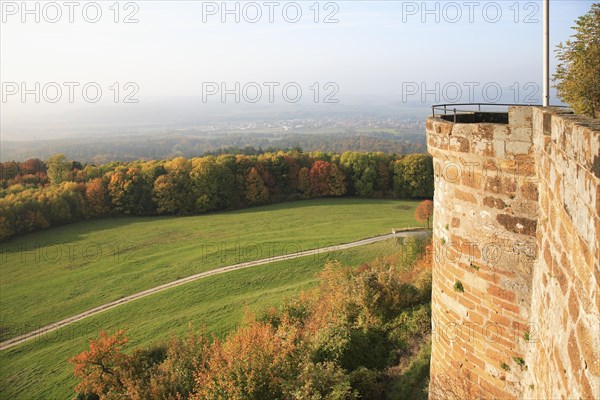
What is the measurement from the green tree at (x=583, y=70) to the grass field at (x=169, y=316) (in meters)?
20.4

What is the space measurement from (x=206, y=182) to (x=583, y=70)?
5036 cm

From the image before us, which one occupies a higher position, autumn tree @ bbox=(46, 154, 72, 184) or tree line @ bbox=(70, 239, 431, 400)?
autumn tree @ bbox=(46, 154, 72, 184)

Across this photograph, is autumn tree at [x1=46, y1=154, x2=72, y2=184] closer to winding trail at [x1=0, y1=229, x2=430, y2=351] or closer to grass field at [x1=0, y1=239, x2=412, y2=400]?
winding trail at [x1=0, y1=229, x2=430, y2=351]

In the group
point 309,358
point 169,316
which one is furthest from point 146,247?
point 309,358

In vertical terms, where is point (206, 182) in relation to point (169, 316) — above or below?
above

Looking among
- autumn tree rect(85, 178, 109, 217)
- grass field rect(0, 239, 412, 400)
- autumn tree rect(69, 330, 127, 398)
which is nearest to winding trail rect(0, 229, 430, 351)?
grass field rect(0, 239, 412, 400)

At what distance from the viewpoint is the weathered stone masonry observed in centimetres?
333

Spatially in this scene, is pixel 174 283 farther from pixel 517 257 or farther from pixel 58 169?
pixel 58 169

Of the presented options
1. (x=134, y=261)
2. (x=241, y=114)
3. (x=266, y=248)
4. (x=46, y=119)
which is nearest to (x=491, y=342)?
(x=266, y=248)

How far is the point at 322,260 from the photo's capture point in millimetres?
37156

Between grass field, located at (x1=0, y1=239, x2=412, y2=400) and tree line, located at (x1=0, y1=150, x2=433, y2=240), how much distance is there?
23.1 metres

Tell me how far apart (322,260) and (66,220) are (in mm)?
32963

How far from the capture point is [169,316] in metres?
30.1

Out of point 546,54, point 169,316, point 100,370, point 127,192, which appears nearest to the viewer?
point 546,54
